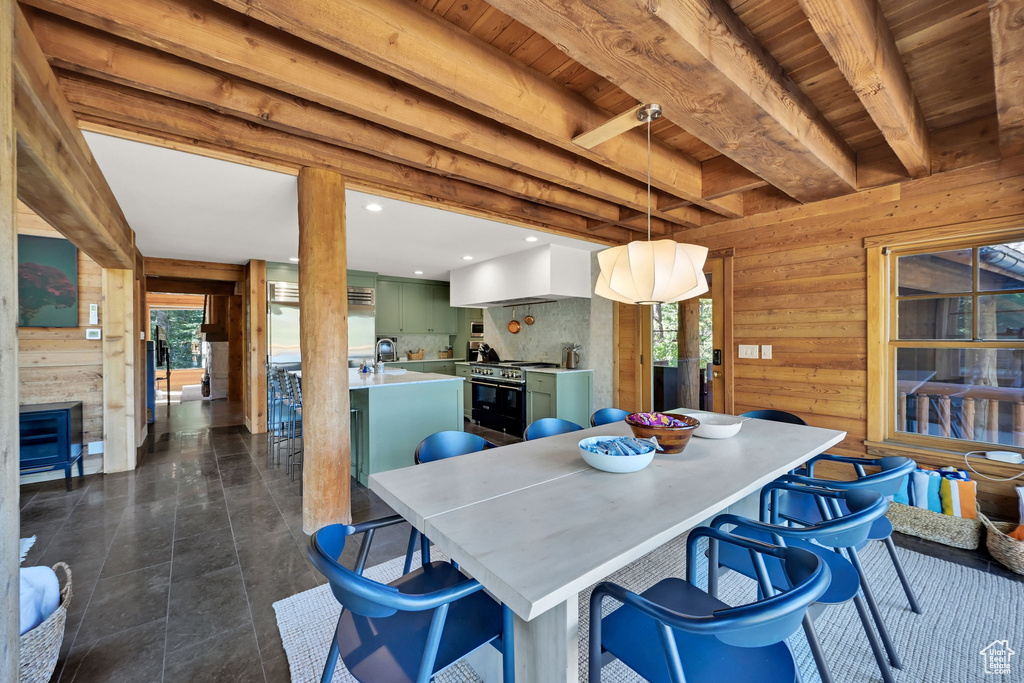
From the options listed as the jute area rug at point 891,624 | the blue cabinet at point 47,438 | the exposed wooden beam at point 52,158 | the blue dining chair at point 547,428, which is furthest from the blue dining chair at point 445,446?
the blue cabinet at point 47,438

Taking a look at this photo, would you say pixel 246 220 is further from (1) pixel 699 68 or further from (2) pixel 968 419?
(2) pixel 968 419

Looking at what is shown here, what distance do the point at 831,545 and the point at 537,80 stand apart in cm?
226

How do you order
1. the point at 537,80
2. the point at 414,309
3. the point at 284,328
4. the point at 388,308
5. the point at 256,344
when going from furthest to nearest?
the point at 414,309 → the point at 388,308 → the point at 284,328 → the point at 256,344 → the point at 537,80

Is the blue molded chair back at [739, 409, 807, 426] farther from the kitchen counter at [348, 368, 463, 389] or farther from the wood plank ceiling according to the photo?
the kitchen counter at [348, 368, 463, 389]

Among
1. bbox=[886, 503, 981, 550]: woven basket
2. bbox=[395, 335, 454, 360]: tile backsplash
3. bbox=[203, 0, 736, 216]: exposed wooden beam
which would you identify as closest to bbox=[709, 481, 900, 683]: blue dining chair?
bbox=[886, 503, 981, 550]: woven basket

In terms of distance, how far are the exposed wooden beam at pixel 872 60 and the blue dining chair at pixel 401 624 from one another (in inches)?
83.1

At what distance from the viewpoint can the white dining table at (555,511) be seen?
1.04m

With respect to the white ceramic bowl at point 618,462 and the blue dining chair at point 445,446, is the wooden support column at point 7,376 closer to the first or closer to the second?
the blue dining chair at point 445,446

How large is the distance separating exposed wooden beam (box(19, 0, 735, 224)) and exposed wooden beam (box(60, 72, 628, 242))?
40cm

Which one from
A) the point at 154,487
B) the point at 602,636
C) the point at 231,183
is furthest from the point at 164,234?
Answer: the point at 602,636

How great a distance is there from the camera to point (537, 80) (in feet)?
6.73

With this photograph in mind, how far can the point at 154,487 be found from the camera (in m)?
3.66

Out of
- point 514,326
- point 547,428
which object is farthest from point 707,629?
point 514,326

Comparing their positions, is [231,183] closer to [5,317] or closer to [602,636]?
[5,317]
